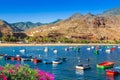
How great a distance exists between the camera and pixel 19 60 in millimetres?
144250

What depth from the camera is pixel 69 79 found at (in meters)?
79.9

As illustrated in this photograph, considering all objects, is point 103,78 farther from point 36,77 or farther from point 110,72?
point 36,77

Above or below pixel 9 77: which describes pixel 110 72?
below

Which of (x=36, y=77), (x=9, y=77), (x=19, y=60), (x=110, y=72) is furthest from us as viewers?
(x=19, y=60)

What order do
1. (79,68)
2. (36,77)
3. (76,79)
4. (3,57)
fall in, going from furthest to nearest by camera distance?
(3,57) → (79,68) → (76,79) → (36,77)

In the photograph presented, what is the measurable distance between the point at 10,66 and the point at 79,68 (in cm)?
8551

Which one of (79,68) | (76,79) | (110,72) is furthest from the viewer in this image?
(79,68)

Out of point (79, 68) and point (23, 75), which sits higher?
point (23, 75)

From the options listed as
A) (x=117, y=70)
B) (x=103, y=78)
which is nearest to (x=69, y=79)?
(x=103, y=78)

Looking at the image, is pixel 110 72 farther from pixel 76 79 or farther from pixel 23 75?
pixel 23 75

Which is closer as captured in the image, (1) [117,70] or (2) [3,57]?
(1) [117,70]

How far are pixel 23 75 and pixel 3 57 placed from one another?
14264 cm

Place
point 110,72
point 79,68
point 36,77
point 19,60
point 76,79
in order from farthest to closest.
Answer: point 19,60, point 79,68, point 110,72, point 76,79, point 36,77

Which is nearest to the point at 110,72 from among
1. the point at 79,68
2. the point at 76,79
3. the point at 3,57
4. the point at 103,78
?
the point at 103,78
